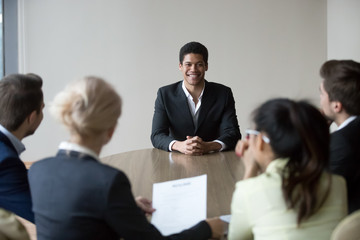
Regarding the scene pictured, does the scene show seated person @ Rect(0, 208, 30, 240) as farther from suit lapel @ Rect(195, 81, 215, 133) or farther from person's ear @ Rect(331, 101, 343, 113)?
suit lapel @ Rect(195, 81, 215, 133)

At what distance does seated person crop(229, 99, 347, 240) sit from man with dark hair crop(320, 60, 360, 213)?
34 cm

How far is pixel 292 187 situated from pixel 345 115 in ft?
2.40

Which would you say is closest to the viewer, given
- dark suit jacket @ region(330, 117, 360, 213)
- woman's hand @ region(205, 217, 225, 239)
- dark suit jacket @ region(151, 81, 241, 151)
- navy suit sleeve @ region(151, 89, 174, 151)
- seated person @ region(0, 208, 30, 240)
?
seated person @ region(0, 208, 30, 240)

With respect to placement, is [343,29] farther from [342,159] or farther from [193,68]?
[342,159]

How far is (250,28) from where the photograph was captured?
463 centimetres

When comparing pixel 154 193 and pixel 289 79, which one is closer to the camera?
pixel 154 193

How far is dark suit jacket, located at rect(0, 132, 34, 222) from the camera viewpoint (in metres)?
1.62

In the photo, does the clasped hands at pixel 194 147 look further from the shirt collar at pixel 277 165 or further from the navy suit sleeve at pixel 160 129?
the shirt collar at pixel 277 165

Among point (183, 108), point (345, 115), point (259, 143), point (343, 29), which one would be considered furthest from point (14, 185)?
point (343, 29)

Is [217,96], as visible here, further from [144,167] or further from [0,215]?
[0,215]

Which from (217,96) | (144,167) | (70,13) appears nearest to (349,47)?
(217,96)

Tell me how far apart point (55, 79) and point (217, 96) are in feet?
7.72

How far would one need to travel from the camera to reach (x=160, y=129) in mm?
2920

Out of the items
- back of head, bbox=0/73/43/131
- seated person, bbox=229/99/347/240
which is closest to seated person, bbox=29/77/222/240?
seated person, bbox=229/99/347/240
